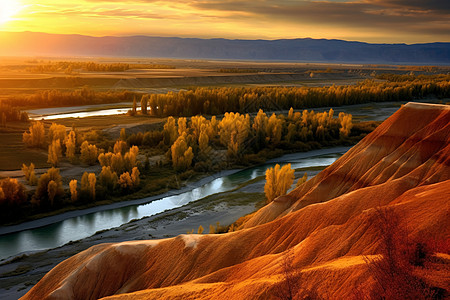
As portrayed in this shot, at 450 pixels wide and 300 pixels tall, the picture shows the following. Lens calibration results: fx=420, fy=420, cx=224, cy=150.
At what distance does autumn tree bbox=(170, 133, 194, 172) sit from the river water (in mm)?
3160

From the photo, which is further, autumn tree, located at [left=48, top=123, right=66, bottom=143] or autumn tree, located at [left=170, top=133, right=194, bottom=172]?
autumn tree, located at [left=48, top=123, right=66, bottom=143]

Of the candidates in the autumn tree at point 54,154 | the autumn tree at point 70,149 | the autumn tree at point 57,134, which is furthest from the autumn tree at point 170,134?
the autumn tree at point 54,154

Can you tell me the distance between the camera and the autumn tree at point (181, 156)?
127ft

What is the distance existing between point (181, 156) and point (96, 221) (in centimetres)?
1292

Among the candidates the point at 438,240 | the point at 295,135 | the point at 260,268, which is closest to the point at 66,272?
the point at 260,268

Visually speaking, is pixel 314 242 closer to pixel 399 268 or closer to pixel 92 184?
pixel 399 268

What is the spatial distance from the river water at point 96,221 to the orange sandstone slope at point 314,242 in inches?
371

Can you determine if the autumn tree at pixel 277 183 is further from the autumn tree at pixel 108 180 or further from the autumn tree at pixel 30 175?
the autumn tree at pixel 30 175

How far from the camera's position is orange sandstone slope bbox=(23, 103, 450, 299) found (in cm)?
964

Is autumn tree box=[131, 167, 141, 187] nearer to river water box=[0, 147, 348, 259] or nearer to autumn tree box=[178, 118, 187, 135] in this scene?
river water box=[0, 147, 348, 259]

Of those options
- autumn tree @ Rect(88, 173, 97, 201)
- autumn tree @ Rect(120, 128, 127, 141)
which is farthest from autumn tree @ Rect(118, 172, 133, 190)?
autumn tree @ Rect(120, 128, 127, 141)

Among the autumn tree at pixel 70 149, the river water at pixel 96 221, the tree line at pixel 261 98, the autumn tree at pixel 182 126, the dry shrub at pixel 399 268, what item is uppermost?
the dry shrub at pixel 399 268

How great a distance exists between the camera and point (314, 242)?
11.4 m

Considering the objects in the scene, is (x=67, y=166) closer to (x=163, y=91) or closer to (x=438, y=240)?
(x=438, y=240)
